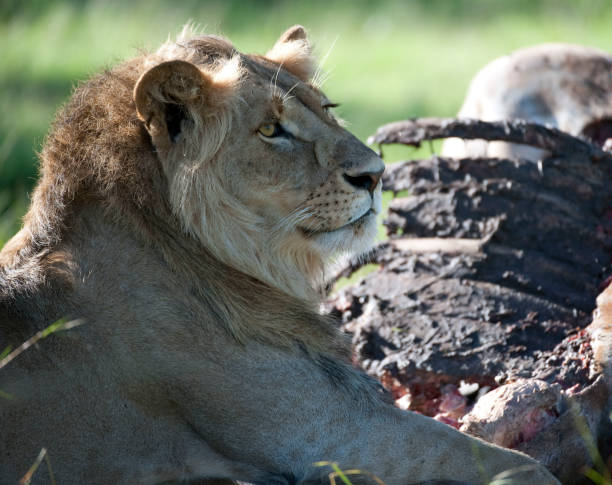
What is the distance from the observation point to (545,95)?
5.55m

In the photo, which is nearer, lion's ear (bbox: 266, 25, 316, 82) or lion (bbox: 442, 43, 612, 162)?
lion's ear (bbox: 266, 25, 316, 82)

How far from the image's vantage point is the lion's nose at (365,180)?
10.8 feet

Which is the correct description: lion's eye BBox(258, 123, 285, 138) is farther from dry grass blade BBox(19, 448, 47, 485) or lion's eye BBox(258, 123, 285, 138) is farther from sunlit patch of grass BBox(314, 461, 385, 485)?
dry grass blade BBox(19, 448, 47, 485)

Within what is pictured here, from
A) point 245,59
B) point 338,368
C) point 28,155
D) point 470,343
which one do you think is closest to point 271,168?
point 245,59

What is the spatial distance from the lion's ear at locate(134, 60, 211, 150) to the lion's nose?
583 millimetres

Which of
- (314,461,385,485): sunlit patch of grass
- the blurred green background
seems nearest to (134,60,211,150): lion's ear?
(314,461,385,485): sunlit patch of grass

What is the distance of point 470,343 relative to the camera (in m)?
3.88

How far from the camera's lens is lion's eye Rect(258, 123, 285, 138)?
3270mm

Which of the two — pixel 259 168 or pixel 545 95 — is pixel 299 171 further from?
pixel 545 95

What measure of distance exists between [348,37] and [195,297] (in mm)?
11126

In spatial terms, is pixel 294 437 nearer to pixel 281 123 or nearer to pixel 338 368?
pixel 338 368

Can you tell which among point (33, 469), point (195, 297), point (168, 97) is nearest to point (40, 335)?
point (33, 469)

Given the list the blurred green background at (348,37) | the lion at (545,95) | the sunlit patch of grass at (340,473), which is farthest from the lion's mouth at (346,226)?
the blurred green background at (348,37)

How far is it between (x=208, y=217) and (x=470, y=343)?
131 centimetres
